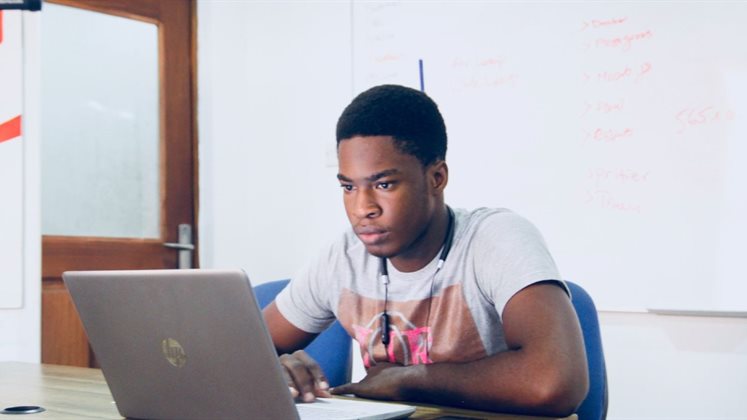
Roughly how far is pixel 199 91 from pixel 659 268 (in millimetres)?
1821

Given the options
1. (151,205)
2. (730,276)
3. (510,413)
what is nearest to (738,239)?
(730,276)

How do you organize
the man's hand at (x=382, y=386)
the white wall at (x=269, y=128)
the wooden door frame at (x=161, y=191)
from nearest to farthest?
the man's hand at (x=382, y=386), the wooden door frame at (x=161, y=191), the white wall at (x=269, y=128)

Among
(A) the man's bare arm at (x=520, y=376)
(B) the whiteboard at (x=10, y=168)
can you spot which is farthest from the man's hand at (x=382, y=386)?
(B) the whiteboard at (x=10, y=168)

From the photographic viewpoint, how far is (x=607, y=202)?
101 inches

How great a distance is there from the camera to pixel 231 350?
1.03 metres

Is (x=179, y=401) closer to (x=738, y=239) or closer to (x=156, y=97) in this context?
(x=738, y=239)

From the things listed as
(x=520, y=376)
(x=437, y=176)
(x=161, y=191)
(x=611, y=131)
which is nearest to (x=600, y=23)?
(x=611, y=131)

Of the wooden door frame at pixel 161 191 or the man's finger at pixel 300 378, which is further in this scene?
the wooden door frame at pixel 161 191

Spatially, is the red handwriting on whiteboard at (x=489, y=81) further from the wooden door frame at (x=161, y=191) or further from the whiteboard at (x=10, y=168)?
the whiteboard at (x=10, y=168)

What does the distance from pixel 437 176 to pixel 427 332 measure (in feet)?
0.89

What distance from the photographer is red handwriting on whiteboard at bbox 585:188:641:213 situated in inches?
99.3

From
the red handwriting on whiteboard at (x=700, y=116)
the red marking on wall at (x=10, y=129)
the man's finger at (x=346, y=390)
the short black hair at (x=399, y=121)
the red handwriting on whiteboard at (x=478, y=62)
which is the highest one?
the red handwriting on whiteboard at (x=478, y=62)

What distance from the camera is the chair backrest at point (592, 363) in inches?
59.6

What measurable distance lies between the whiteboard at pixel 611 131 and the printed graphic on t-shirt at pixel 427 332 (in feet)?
3.55
